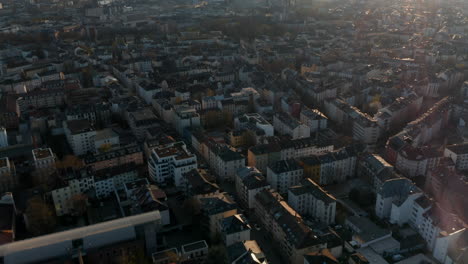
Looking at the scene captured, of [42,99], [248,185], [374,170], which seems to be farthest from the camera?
[42,99]

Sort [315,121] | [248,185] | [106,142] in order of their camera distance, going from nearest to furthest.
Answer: [248,185] < [106,142] < [315,121]

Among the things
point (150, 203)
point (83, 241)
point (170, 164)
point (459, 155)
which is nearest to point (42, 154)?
point (170, 164)

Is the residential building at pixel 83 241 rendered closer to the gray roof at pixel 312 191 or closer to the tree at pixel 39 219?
the tree at pixel 39 219

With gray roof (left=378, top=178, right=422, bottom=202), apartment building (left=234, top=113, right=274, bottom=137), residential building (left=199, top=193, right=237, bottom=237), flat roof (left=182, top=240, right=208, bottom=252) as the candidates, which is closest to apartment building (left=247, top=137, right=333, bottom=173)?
apartment building (left=234, top=113, right=274, bottom=137)

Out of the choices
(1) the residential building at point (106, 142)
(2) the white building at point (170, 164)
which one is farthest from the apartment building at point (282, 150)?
(1) the residential building at point (106, 142)

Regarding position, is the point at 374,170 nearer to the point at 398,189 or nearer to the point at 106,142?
the point at 398,189
